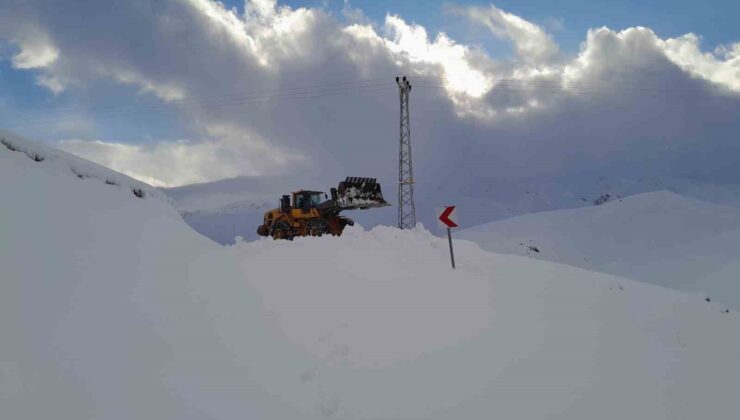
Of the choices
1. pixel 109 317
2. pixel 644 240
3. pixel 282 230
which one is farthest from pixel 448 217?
pixel 644 240

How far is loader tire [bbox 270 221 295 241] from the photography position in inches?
872

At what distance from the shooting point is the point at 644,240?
34125 millimetres

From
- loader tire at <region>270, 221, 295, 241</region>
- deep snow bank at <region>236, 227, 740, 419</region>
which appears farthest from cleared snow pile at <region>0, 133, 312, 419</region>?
loader tire at <region>270, 221, 295, 241</region>

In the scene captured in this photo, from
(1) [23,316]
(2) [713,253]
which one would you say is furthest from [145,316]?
(2) [713,253]

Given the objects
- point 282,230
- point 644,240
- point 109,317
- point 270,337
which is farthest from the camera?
point 644,240

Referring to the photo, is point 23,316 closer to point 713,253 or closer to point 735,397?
point 735,397

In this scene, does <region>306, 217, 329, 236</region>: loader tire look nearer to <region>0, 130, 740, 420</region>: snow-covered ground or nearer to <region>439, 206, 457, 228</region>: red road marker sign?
<region>439, 206, 457, 228</region>: red road marker sign

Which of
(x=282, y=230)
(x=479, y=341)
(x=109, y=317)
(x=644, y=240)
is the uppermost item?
(x=644, y=240)

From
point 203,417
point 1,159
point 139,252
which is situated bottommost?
point 203,417

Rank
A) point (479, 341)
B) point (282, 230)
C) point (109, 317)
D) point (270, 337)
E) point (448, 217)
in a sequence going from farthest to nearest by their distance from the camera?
point (282, 230) < point (448, 217) < point (479, 341) < point (270, 337) < point (109, 317)

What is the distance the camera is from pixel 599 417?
5.54 metres

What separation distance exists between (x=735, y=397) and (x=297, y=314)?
748 cm

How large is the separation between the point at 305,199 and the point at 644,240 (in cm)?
2864

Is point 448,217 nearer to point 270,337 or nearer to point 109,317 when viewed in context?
point 270,337
